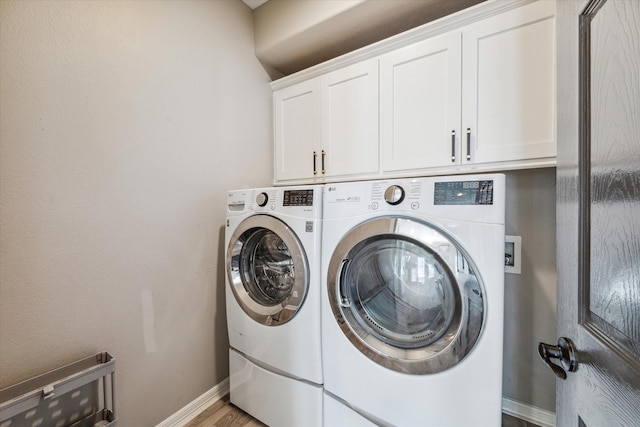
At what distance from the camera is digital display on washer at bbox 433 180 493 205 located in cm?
82

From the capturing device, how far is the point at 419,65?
1.32 metres

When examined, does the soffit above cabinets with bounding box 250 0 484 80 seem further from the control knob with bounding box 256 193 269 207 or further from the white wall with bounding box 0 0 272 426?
the control knob with bounding box 256 193 269 207

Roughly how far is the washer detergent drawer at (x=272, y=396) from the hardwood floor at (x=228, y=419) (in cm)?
5

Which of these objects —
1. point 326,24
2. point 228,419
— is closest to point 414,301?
point 228,419

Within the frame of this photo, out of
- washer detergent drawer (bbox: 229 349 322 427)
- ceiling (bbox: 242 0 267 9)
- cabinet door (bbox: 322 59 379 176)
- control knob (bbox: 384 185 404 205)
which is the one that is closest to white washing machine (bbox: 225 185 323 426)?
washer detergent drawer (bbox: 229 349 322 427)

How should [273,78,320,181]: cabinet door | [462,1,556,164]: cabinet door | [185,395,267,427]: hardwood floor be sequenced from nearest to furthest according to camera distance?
1. [462,1,556,164]: cabinet door
2. [185,395,267,427]: hardwood floor
3. [273,78,320,181]: cabinet door

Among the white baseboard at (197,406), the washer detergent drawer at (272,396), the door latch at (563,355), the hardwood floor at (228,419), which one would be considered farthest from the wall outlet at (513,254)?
the white baseboard at (197,406)

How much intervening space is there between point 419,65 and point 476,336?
1.29 meters

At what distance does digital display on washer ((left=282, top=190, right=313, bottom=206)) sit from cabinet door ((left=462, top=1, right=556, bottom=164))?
784mm

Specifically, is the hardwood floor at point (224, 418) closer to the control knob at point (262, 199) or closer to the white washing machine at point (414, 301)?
the white washing machine at point (414, 301)

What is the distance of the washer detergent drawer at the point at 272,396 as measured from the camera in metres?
1.17

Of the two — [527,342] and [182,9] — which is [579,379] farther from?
[182,9]

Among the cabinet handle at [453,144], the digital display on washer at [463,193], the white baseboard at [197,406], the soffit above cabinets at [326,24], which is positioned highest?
the soffit above cabinets at [326,24]

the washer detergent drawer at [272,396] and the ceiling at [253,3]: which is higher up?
the ceiling at [253,3]
